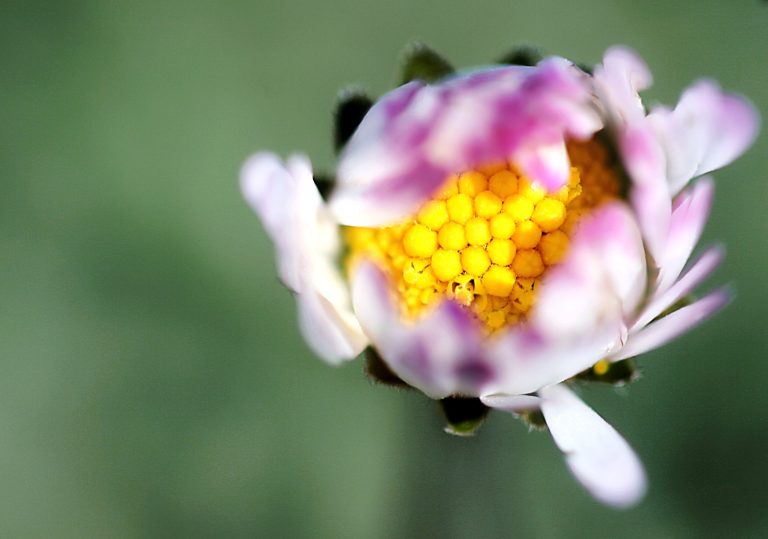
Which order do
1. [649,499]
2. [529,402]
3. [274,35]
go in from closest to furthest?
1. [529,402]
2. [649,499]
3. [274,35]

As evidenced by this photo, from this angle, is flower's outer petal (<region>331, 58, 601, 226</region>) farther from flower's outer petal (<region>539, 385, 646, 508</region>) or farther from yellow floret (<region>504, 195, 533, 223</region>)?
flower's outer petal (<region>539, 385, 646, 508</region>)

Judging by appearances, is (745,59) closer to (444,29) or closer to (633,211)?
(444,29)

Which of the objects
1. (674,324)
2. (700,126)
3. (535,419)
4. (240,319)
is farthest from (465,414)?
(240,319)

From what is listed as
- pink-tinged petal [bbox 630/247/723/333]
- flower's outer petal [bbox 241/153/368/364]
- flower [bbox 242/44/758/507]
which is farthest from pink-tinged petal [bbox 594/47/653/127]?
flower's outer petal [bbox 241/153/368/364]

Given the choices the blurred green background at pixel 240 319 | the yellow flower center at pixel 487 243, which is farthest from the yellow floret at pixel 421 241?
the blurred green background at pixel 240 319

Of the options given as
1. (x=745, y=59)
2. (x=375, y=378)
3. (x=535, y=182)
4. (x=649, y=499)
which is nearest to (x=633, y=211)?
(x=535, y=182)

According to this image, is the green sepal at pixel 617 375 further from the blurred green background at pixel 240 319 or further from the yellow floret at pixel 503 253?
the blurred green background at pixel 240 319

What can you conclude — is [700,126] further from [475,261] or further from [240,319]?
[240,319]
